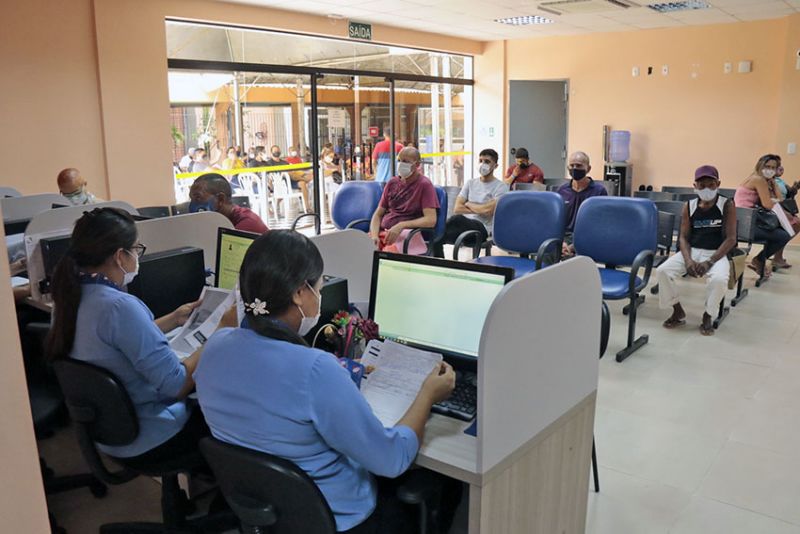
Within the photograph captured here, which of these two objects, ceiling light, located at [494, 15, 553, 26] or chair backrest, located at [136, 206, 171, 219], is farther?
ceiling light, located at [494, 15, 553, 26]

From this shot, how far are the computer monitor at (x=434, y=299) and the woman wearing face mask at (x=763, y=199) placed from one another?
496 cm

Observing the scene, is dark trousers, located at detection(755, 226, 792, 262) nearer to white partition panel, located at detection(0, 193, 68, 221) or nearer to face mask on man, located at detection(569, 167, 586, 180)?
face mask on man, located at detection(569, 167, 586, 180)

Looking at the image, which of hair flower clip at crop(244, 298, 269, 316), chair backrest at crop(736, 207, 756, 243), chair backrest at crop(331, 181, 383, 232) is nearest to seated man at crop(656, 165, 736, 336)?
chair backrest at crop(736, 207, 756, 243)

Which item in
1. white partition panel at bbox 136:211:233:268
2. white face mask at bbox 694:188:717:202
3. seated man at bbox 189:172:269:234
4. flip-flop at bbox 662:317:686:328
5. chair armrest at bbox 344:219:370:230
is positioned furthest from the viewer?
chair armrest at bbox 344:219:370:230

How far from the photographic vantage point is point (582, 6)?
23.4ft

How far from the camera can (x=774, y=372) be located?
3.92 m

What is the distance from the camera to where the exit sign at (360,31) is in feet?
26.2

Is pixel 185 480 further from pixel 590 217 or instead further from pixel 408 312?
pixel 590 217

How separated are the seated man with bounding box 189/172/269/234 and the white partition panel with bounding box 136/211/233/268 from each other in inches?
7.7

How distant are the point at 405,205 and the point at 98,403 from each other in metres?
3.38

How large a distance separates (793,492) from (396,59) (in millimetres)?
7724

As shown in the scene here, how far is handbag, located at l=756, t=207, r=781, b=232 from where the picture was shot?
19.2ft

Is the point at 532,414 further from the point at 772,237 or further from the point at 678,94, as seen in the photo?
the point at 678,94

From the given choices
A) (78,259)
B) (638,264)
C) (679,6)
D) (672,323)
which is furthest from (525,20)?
(78,259)
